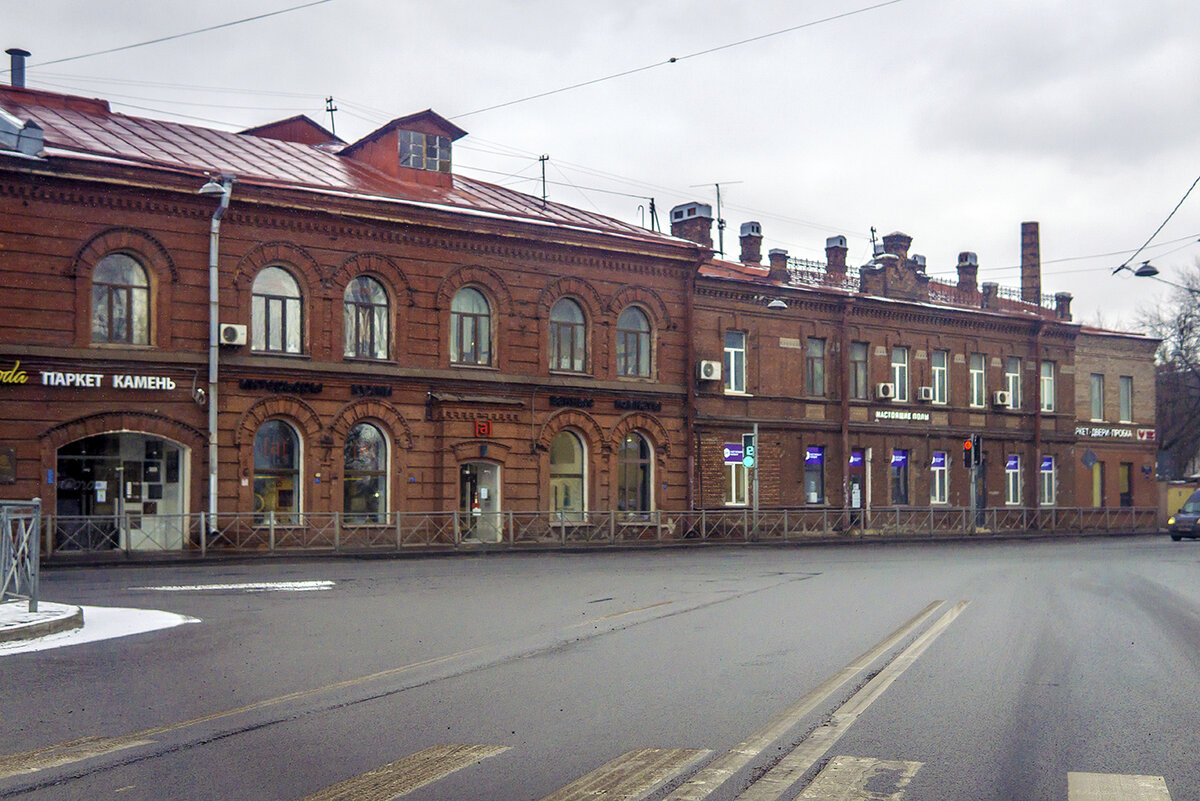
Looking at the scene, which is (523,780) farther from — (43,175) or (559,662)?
(43,175)

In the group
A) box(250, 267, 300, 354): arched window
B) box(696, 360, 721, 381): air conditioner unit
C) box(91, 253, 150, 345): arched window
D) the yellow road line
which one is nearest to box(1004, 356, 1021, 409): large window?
box(696, 360, 721, 381): air conditioner unit

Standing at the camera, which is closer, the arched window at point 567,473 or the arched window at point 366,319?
the arched window at point 366,319

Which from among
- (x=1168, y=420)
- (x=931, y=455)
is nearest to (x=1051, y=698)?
(x=931, y=455)

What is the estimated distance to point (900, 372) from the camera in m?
45.0

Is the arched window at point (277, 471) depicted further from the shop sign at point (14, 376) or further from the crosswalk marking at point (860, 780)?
the crosswalk marking at point (860, 780)

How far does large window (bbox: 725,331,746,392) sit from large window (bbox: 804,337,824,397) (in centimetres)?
298

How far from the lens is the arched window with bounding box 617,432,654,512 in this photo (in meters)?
36.0

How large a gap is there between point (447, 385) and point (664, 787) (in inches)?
1051

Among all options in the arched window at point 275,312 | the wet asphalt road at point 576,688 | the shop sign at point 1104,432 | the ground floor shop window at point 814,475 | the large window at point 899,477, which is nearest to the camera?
the wet asphalt road at point 576,688

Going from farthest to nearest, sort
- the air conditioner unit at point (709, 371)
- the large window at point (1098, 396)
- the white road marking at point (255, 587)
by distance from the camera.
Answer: the large window at point (1098, 396), the air conditioner unit at point (709, 371), the white road marking at point (255, 587)

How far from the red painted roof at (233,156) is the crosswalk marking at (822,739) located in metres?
22.8

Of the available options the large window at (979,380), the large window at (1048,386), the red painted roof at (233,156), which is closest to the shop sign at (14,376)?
the red painted roof at (233,156)

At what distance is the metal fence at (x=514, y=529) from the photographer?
87.2 feet

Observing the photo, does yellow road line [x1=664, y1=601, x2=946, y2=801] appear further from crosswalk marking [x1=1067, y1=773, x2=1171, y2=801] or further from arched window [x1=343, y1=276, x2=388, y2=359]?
arched window [x1=343, y1=276, x2=388, y2=359]
